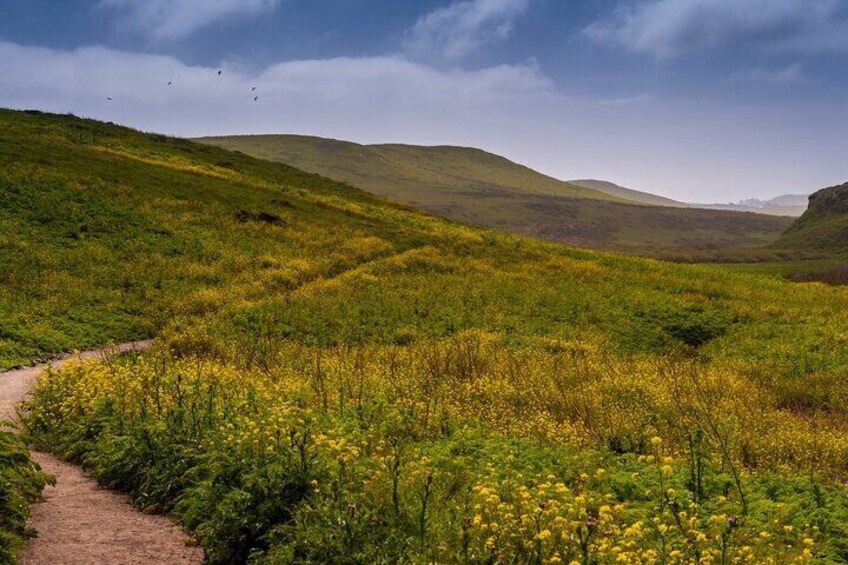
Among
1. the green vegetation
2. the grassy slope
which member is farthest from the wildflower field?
the grassy slope

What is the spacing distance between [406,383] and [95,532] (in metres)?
8.77

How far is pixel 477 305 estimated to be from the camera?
3281cm

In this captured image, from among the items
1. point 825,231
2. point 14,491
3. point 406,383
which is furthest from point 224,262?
point 825,231

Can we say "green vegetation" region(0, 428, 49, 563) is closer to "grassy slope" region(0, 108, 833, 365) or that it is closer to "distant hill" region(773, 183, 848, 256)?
"grassy slope" region(0, 108, 833, 365)

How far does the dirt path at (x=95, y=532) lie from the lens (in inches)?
301

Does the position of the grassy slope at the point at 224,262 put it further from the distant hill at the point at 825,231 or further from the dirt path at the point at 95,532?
the distant hill at the point at 825,231

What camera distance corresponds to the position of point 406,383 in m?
16.0

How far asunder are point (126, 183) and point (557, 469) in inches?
1790

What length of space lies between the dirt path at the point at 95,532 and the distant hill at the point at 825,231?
15773 centimetres

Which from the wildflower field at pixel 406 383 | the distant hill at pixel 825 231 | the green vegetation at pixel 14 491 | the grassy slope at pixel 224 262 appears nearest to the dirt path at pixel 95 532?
the green vegetation at pixel 14 491

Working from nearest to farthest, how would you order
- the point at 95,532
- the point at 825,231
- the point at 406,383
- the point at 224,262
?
the point at 95,532
the point at 406,383
the point at 224,262
the point at 825,231

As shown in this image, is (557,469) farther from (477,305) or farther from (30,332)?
(477,305)

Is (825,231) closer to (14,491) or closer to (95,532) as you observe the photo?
(95,532)

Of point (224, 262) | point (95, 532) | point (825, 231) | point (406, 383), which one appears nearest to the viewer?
point (95, 532)
